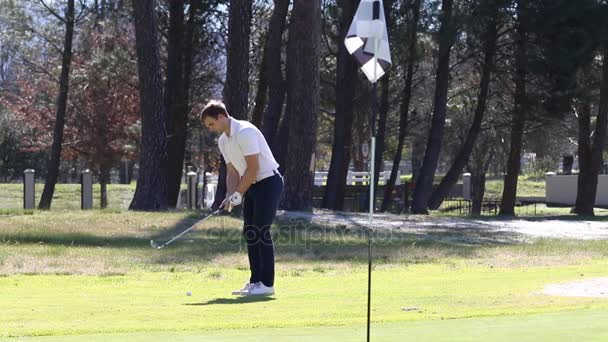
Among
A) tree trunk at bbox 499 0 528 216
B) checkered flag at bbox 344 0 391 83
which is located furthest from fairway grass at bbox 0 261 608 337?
tree trunk at bbox 499 0 528 216

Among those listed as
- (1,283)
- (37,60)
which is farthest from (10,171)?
(1,283)

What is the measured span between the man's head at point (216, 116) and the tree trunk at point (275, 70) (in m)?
19.2

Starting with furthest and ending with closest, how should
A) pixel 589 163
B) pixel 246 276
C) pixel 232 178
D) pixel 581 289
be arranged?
pixel 589 163 < pixel 246 276 < pixel 581 289 < pixel 232 178

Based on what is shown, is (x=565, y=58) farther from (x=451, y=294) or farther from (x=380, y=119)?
(x=451, y=294)

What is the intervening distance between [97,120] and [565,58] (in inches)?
897

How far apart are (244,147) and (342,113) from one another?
2414 cm

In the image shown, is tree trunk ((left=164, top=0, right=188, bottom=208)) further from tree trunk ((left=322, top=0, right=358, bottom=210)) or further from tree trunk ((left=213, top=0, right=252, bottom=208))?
tree trunk ((left=213, top=0, right=252, bottom=208))

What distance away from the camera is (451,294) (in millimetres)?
9898

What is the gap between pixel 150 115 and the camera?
2533 cm

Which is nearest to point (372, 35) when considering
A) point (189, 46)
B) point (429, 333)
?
point (429, 333)

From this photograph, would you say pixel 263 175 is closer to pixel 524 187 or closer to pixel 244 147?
pixel 244 147

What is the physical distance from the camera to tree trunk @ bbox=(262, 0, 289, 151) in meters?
28.5

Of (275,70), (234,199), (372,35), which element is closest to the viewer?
(372,35)

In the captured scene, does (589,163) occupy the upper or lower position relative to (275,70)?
lower
